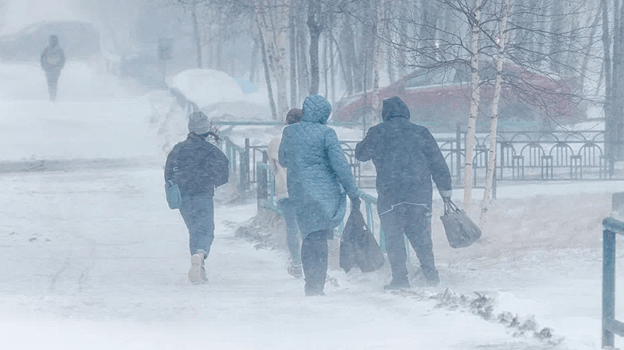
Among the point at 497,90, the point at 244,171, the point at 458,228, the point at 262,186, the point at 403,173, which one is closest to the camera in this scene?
the point at 403,173

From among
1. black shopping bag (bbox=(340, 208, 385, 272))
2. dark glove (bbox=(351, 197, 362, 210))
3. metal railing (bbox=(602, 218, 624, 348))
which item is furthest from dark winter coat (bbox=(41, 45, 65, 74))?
metal railing (bbox=(602, 218, 624, 348))

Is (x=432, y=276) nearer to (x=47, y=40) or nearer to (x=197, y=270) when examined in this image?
(x=197, y=270)

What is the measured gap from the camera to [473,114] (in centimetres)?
1191

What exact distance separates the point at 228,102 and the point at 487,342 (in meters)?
22.3

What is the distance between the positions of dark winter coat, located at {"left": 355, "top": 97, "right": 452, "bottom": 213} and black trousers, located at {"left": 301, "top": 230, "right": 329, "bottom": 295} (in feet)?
2.34

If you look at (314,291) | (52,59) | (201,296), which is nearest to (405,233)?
(314,291)

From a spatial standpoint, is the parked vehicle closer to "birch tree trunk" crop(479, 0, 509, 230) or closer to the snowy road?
the snowy road

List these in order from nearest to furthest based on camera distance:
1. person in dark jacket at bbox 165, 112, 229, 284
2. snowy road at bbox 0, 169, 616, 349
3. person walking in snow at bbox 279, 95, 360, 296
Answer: snowy road at bbox 0, 169, 616, 349, person walking in snow at bbox 279, 95, 360, 296, person in dark jacket at bbox 165, 112, 229, 284

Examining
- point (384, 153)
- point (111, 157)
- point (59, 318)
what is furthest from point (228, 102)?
point (59, 318)

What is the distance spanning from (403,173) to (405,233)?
20.2 inches

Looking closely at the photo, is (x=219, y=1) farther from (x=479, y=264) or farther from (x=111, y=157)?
Result: (x=479, y=264)

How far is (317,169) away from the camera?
25.2 feet

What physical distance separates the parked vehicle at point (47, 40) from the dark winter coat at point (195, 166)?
149 ft

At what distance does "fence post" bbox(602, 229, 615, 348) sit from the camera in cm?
538
